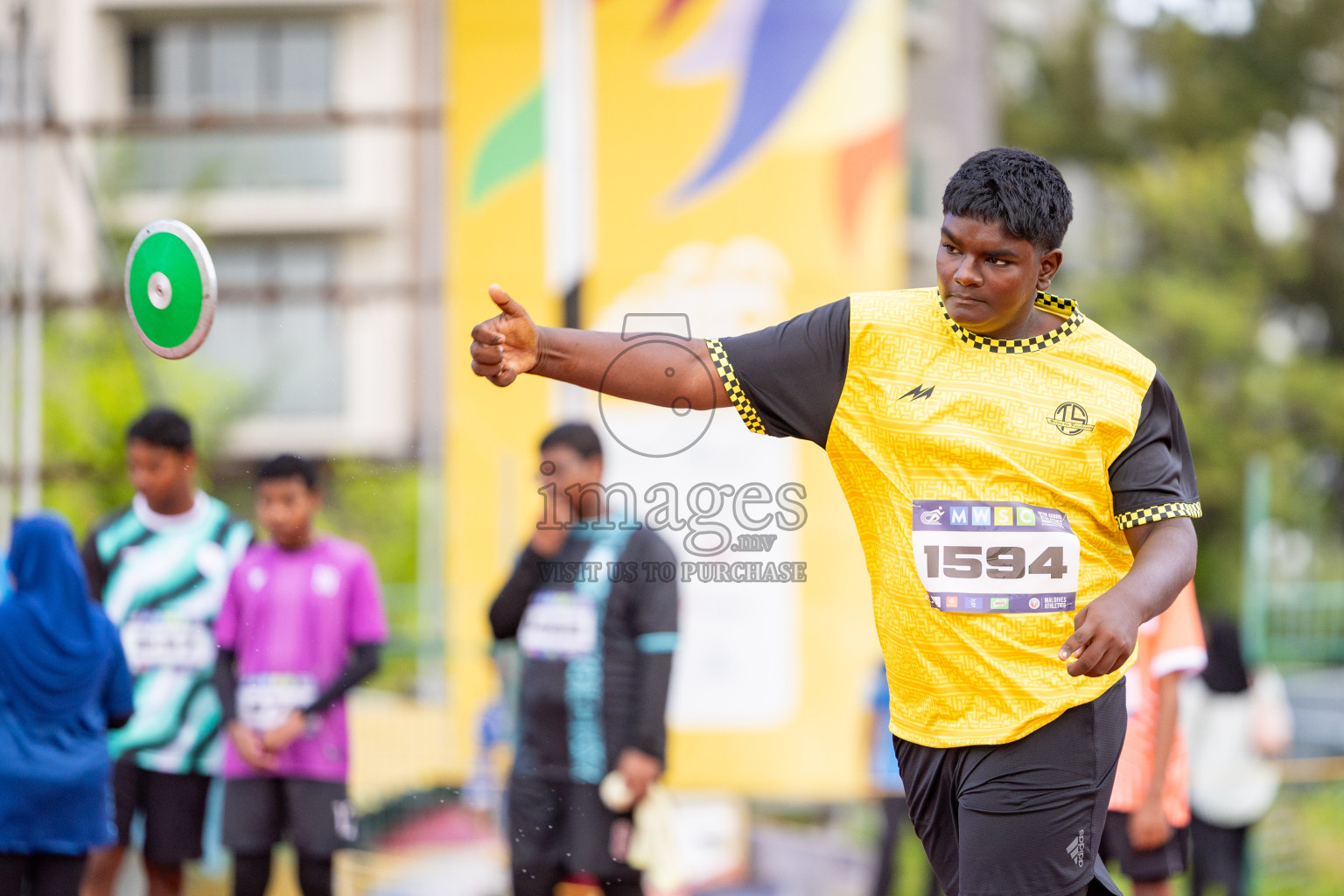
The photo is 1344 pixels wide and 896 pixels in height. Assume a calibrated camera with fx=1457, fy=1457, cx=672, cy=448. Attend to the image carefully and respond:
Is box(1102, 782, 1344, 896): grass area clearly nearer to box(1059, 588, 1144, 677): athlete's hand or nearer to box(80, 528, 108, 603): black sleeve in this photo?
box(80, 528, 108, 603): black sleeve

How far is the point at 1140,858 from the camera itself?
15.6 ft

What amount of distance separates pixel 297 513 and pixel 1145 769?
295 cm

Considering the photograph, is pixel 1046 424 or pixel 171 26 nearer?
pixel 1046 424

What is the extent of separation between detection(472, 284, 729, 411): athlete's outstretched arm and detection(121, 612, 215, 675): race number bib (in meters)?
2.86

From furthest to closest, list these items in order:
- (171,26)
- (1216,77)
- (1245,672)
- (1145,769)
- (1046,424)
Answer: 1. (171,26)
2. (1216,77)
3. (1245,672)
4. (1145,769)
5. (1046,424)

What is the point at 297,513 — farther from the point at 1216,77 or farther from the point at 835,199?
the point at 1216,77

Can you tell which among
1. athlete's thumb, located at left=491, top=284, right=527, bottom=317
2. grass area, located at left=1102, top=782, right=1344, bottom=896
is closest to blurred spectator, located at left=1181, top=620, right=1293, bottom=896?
grass area, located at left=1102, top=782, right=1344, bottom=896

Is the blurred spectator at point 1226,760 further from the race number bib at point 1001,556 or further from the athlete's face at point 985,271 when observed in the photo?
the athlete's face at point 985,271

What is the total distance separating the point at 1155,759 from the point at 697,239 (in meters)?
4.14

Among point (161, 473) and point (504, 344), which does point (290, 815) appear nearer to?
point (161, 473)

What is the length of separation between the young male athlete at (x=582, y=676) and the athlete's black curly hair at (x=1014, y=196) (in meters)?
2.27

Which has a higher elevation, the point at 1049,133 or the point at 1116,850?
the point at 1049,133

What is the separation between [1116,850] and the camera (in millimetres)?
4922

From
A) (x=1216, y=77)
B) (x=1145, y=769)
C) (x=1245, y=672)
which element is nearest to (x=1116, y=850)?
(x=1145, y=769)
